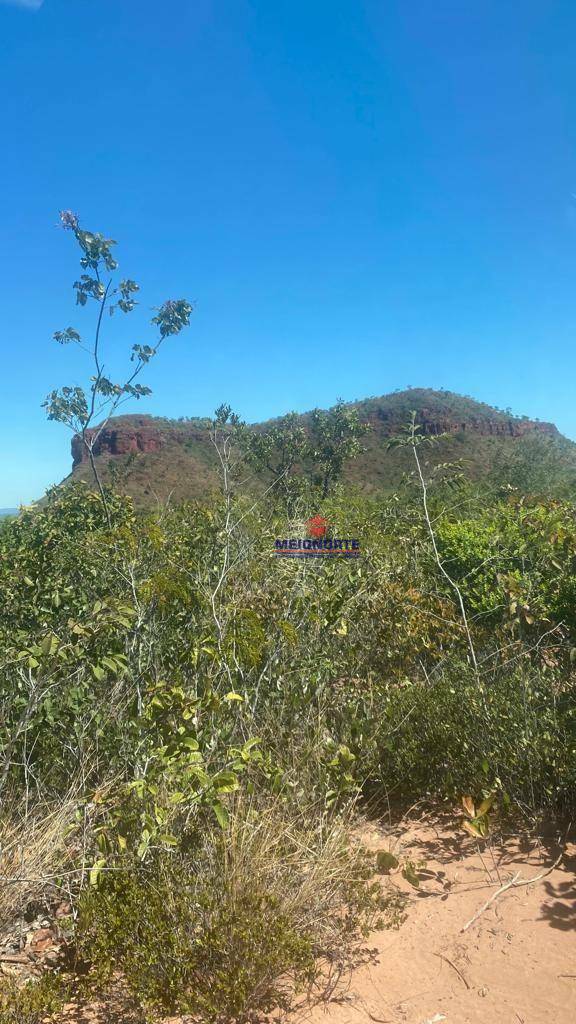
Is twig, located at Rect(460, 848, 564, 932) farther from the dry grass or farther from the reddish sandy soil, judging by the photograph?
the dry grass

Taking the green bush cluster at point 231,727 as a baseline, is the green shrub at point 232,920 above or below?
below

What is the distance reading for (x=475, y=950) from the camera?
2209 millimetres

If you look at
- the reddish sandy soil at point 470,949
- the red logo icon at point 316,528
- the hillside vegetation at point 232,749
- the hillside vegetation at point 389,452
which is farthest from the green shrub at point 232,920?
the hillside vegetation at point 389,452

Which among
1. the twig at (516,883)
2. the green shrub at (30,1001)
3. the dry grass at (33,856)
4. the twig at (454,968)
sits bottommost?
the twig at (454,968)

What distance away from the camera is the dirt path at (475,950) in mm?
1947

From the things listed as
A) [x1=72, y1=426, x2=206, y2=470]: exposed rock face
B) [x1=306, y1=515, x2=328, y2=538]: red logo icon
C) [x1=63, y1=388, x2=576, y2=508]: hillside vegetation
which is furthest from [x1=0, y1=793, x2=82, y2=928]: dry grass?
[x1=72, y1=426, x2=206, y2=470]: exposed rock face

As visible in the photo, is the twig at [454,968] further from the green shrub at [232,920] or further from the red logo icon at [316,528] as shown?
the red logo icon at [316,528]

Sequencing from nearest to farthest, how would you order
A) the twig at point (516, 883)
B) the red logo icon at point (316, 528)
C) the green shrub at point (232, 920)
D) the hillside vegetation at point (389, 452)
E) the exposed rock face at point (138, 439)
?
the green shrub at point (232, 920), the twig at point (516, 883), the red logo icon at point (316, 528), the hillside vegetation at point (389, 452), the exposed rock face at point (138, 439)

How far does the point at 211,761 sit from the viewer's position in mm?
2494

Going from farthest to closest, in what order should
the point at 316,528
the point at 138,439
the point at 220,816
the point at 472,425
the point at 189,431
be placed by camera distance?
Answer: the point at 472,425
the point at 189,431
the point at 138,439
the point at 316,528
the point at 220,816

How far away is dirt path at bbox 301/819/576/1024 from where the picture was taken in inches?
76.7

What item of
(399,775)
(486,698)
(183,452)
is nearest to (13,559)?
(399,775)
